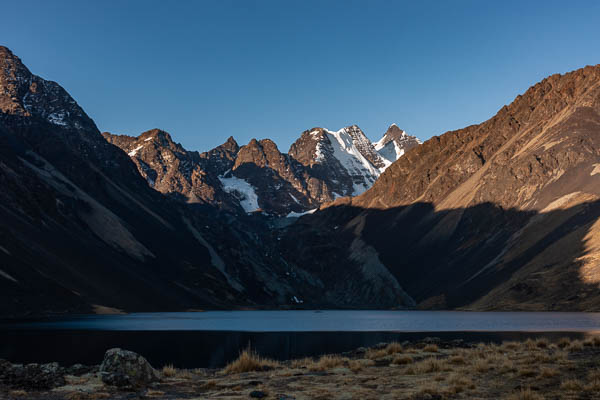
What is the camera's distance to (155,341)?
6278cm

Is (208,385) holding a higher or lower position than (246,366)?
higher

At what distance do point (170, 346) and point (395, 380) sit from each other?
36.4 metres

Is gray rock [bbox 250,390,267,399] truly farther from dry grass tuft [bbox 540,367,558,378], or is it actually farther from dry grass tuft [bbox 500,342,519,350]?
dry grass tuft [bbox 500,342,519,350]

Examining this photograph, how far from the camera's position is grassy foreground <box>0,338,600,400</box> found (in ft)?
70.7

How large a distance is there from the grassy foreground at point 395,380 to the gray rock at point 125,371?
569 mm

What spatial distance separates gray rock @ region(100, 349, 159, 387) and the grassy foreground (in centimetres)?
57

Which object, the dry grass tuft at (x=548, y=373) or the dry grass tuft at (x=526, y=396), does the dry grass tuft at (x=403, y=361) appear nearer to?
the dry grass tuft at (x=548, y=373)

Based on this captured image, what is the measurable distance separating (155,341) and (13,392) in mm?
38838

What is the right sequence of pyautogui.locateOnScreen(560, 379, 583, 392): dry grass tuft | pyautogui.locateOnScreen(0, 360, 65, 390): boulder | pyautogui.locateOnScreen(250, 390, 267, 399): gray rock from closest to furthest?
pyautogui.locateOnScreen(560, 379, 583, 392): dry grass tuft, pyautogui.locateOnScreen(250, 390, 267, 399): gray rock, pyautogui.locateOnScreen(0, 360, 65, 390): boulder

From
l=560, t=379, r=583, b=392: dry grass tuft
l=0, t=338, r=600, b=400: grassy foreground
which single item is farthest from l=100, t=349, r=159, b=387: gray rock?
l=560, t=379, r=583, b=392: dry grass tuft

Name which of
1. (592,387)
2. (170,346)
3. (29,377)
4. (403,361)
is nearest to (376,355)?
(403,361)

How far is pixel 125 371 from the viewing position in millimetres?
27938

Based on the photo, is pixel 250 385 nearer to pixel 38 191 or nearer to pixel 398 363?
pixel 398 363

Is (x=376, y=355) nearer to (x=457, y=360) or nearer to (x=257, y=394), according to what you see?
(x=457, y=360)
